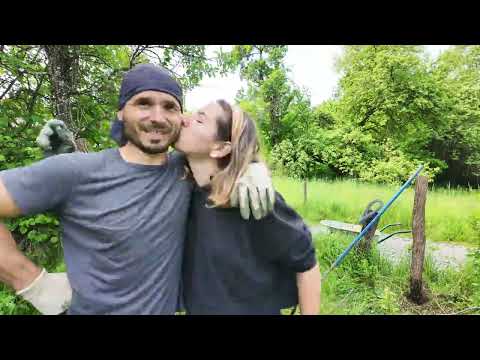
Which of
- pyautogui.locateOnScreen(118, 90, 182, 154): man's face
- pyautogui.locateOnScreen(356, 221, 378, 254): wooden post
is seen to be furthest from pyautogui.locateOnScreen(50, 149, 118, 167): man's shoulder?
pyautogui.locateOnScreen(356, 221, 378, 254): wooden post

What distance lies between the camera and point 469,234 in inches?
82.1

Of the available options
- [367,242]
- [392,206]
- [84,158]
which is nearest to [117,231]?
[84,158]

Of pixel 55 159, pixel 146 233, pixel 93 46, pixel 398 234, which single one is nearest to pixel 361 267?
pixel 398 234

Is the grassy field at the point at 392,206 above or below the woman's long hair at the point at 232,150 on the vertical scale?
below

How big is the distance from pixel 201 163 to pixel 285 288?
617 mm

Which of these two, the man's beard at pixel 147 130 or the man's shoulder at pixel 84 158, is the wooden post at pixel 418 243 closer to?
the man's beard at pixel 147 130

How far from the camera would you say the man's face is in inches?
53.9

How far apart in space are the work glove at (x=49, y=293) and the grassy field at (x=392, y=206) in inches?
42.7

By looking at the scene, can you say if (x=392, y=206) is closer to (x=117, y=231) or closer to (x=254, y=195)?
(x=254, y=195)

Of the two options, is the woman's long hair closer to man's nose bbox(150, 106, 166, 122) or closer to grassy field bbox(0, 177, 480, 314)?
man's nose bbox(150, 106, 166, 122)

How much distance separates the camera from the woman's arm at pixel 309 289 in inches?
59.7

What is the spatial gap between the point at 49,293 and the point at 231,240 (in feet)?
2.34

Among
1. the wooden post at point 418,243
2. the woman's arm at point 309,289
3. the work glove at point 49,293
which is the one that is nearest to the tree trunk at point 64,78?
the work glove at point 49,293

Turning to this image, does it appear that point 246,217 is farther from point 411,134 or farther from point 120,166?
point 411,134
